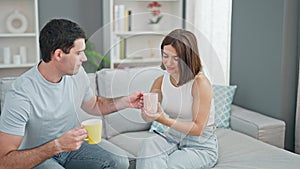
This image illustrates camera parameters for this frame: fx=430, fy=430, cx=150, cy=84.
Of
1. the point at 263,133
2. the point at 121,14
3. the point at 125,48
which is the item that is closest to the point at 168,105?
the point at 125,48

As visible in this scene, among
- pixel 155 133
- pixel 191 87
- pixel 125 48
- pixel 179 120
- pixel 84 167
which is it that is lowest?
pixel 84 167

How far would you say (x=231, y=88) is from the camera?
9.80 feet

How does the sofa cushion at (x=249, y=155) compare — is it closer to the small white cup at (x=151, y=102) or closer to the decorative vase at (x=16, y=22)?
the small white cup at (x=151, y=102)

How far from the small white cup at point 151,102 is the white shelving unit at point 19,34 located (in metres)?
2.34

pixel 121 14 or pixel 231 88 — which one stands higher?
pixel 121 14

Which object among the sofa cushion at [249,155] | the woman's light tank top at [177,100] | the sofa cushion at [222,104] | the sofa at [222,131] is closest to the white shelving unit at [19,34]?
the sofa at [222,131]

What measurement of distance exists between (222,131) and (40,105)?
51.3 inches

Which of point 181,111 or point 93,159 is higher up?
point 181,111

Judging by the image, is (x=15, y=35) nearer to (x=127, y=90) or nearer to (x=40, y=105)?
(x=40, y=105)

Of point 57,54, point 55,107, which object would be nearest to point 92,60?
point 57,54

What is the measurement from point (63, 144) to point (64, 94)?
0.42 meters

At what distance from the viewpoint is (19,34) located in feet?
12.2

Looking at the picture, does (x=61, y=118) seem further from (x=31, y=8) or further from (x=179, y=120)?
(x=31, y=8)

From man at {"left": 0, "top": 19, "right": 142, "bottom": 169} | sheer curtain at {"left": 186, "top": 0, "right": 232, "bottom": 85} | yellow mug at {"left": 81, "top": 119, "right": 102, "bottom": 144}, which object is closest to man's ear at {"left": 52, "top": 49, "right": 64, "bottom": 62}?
man at {"left": 0, "top": 19, "right": 142, "bottom": 169}
